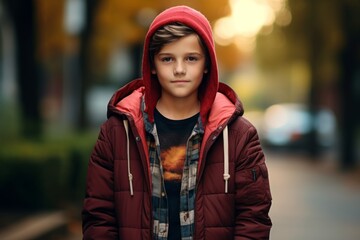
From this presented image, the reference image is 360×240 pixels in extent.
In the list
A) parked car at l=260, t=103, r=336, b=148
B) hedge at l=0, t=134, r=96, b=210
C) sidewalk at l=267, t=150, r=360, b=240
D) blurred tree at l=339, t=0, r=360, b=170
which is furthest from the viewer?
parked car at l=260, t=103, r=336, b=148

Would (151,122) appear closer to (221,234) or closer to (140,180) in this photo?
(140,180)

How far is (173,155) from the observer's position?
136 inches

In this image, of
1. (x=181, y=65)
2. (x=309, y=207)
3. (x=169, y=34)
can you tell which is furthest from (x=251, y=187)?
(x=309, y=207)

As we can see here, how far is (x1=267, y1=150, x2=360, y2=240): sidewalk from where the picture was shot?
1070 cm

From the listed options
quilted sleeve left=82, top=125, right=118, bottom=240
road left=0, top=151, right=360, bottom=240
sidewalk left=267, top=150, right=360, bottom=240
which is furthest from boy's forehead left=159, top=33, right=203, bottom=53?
sidewalk left=267, top=150, right=360, bottom=240

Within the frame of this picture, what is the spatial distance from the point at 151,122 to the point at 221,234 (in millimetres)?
540

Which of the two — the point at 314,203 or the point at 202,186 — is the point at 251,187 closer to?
the point at 202,186

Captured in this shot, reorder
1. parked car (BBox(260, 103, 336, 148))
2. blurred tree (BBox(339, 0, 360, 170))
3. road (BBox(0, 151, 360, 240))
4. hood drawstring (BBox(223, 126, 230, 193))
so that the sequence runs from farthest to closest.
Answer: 1. parked car (BBox(260, 103, 336, 148))
2. blurred tree (BBox(339, 0, 360, 170))
3. road (BBox(0, 151, 360, 240))
4. hood drawstring (BBox(223, 126, 230, 193))

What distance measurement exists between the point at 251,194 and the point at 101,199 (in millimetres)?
606

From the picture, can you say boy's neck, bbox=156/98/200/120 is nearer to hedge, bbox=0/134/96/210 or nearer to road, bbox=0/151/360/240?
road, bbox=0/151/360/240

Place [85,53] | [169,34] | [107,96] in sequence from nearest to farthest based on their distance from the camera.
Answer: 1. [169,34]
2. [85,53]
3. [107,96]

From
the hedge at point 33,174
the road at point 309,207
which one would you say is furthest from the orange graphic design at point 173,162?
the hedge at point 33,174

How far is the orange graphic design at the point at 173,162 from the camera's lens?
3.43 meters

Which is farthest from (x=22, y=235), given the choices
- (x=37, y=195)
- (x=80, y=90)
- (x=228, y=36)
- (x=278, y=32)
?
(x=228, y=36)
